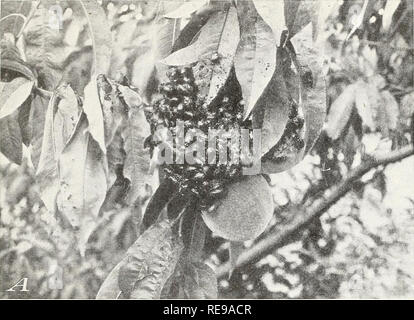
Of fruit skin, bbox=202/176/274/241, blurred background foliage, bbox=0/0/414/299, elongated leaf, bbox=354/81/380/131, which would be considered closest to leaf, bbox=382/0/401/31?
blurred background foliage, bbox=0/0/414/299

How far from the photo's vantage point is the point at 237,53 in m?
0.81

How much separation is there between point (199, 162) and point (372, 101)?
0.30 m

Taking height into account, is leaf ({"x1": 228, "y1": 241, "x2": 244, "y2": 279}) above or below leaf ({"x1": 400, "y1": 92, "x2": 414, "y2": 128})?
below

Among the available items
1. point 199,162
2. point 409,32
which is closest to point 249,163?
point 199,162

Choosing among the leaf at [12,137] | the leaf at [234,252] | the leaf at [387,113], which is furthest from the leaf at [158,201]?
the leaf at [387,113]

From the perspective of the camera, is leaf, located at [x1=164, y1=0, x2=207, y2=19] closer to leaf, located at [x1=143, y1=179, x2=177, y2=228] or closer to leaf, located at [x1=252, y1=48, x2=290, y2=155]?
leaf, located at [x1=252, y1=48, x2=290, y2=155]

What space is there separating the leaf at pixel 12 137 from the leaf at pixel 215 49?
276mm

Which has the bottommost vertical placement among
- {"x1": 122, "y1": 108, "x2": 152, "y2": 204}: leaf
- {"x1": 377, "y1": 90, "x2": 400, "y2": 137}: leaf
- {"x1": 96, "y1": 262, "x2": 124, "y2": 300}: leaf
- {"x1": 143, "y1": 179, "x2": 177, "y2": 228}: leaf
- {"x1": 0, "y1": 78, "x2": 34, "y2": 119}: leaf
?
{"x1": 96, "y1": 262, "x2": 124, "y2": 300}: leaf

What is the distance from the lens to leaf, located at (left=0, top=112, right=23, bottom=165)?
2.78 ft

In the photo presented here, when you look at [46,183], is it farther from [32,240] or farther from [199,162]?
[199,162]

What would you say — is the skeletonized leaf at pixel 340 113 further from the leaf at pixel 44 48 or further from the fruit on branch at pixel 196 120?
the leaf at pixel 44 48

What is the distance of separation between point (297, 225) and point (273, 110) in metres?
0.19

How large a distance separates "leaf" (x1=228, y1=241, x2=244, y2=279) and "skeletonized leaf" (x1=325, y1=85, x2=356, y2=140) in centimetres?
23

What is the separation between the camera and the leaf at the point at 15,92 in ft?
2.79
